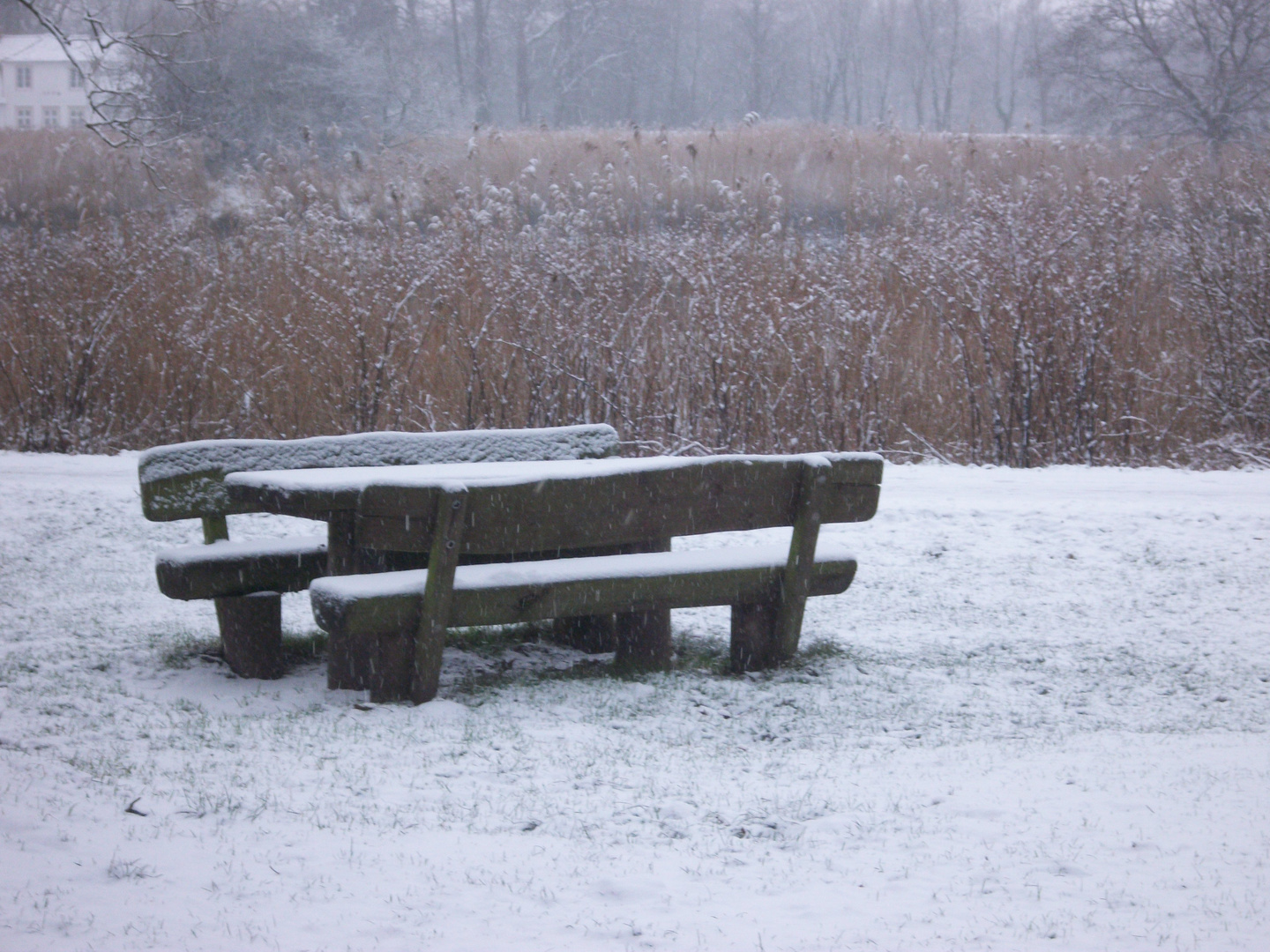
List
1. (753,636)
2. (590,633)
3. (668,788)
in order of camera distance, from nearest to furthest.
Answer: (668,788) < (753,636) < (590,633)

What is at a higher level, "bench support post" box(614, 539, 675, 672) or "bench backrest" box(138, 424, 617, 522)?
"bench backrest" box(138, 424, 617, 522)

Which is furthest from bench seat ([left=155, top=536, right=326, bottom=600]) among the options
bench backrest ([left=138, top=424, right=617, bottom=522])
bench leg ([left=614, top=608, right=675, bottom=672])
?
bench leg ([left=614, top=608, right=675, bottom=672])

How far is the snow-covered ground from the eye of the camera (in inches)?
95.2

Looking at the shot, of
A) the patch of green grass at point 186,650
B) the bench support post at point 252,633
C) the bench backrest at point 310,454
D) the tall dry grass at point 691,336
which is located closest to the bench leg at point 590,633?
the bench backrest at point 310,454

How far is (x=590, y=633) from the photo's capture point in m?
4.73

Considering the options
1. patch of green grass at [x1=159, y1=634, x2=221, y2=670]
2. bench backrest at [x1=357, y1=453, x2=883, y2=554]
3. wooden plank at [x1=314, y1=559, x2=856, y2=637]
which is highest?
bench backrest at [x1=357, y1=453, x2=883, y2=554]

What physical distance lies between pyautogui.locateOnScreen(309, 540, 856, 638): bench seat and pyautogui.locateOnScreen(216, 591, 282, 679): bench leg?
0.46 m

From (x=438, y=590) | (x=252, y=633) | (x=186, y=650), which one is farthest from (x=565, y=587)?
(x=186, y=650)

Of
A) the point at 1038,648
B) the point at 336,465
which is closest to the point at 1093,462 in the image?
the point at 1038,648

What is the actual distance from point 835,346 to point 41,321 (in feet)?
21.6

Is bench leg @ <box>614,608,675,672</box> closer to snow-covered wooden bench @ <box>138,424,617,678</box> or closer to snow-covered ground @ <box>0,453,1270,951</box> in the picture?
snow-covered ground @ <box>0,453,1270,951</box>

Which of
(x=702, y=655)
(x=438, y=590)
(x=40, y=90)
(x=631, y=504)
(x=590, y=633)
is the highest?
(x=40, y=90)

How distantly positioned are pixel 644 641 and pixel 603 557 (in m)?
0.41

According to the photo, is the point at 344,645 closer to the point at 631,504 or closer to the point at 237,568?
the point at 237,568
